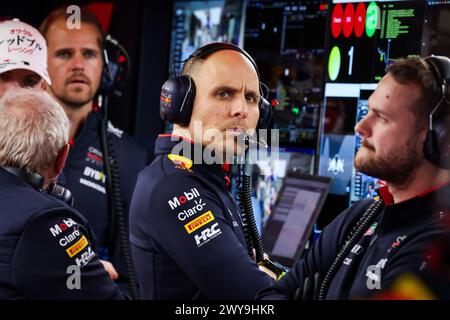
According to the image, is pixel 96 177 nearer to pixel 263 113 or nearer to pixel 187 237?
pixel 263 113

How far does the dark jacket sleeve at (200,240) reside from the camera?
5.19 feet

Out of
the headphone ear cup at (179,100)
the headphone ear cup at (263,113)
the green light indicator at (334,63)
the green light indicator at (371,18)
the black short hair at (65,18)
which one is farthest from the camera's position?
the black short hair at (65,18)

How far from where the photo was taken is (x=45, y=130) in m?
1.73

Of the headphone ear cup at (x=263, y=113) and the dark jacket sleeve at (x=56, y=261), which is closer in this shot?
the dark jacket sleeve at (x=56, y=261)

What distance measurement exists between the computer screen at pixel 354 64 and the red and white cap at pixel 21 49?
1.02 meters

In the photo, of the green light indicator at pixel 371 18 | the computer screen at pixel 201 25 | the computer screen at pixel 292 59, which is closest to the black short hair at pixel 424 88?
the green light indicator at pixel 371 18

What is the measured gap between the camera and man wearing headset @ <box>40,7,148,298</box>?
2.74 meters

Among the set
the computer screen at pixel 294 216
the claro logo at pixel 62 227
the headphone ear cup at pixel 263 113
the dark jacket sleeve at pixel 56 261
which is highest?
the headphone ear cup at pixel 263 113

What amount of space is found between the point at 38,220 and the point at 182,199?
312 mm

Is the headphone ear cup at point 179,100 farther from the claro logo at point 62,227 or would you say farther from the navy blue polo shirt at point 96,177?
the navy blue polo shirt at point 96,177

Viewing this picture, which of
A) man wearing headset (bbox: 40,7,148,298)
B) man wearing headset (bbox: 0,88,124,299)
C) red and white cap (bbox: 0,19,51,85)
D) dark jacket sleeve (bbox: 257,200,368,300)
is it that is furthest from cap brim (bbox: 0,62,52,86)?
dark jacket sleeve (bbox: 257,200,368,300)

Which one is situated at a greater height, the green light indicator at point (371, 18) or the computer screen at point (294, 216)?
the green light indicator at point (371, 18)

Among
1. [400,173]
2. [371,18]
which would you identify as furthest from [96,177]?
[400,173]

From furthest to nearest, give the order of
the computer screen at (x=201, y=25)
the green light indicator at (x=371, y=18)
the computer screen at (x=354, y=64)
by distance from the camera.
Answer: the computer screen at (x=201, y=25), the green light indicator at (x=371, y=18), the computer screen at (x=354, y=64)
